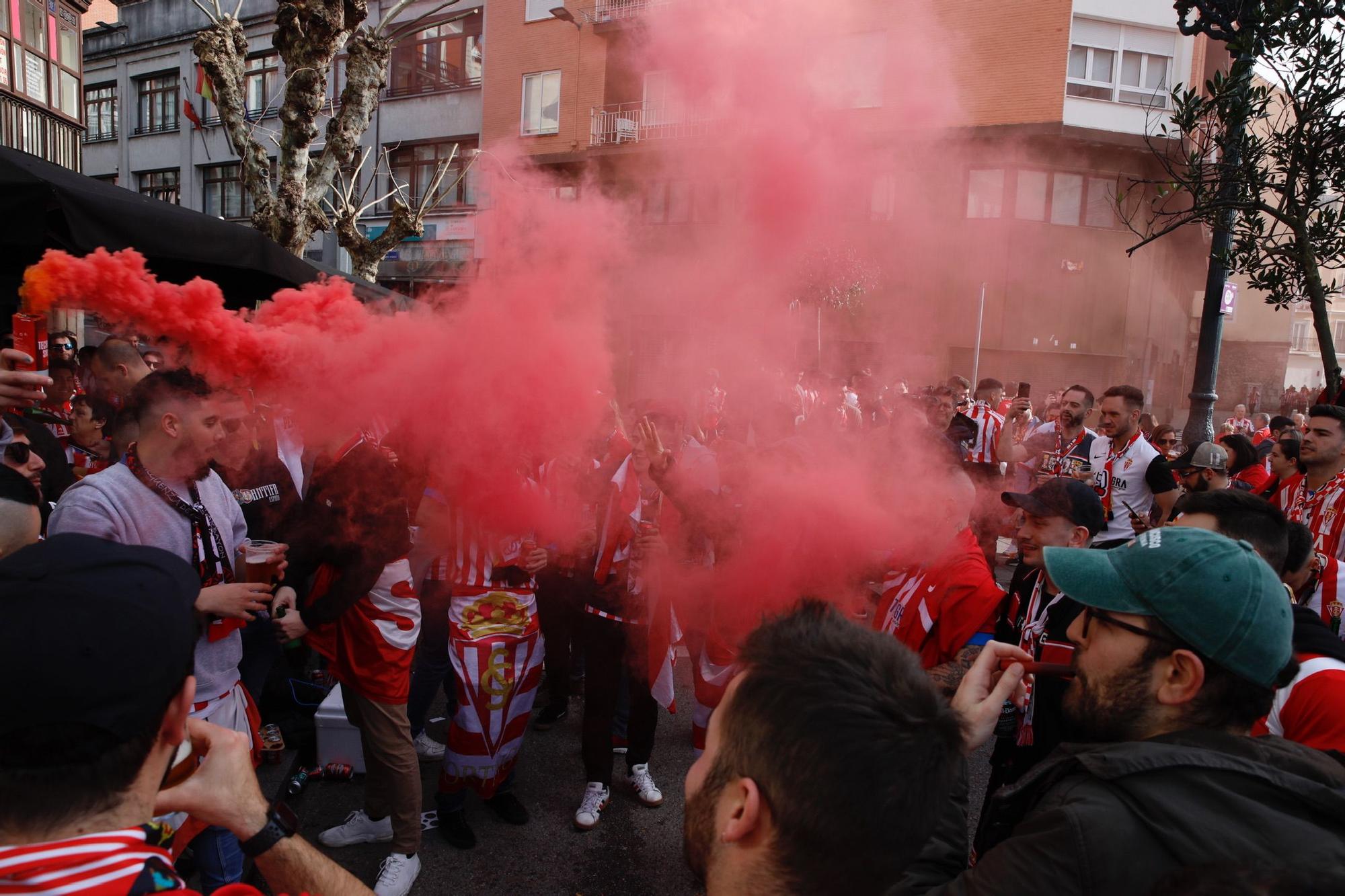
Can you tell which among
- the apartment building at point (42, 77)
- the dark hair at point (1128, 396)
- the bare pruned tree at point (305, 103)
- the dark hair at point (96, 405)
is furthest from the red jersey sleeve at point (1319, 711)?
the apartment building at point (42, 77)

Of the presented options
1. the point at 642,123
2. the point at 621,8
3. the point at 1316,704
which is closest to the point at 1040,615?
the point at 1316,704

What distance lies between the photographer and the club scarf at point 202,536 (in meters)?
2.54

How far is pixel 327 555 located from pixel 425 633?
104cm

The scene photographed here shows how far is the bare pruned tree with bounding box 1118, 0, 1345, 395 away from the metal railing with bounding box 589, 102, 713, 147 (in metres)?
3.19

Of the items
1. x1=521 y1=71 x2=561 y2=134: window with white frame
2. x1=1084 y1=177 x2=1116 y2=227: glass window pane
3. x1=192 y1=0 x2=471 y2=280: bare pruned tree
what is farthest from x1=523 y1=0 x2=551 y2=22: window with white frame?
x1=1084 y1=177 x2=1116 y2=227: glass window pane

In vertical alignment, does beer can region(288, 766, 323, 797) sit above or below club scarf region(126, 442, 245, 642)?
below

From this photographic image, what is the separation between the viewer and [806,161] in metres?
5.32

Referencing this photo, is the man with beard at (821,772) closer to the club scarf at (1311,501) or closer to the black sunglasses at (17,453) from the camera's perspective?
the black sunglasses at (17,453)

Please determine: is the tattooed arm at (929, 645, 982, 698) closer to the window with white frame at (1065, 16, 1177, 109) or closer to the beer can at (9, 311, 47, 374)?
the beer can at (9, 311, 47, 374)

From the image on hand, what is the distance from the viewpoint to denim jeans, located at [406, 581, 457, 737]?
13.1 ft

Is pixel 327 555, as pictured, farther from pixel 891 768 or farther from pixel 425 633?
pixel 891 768

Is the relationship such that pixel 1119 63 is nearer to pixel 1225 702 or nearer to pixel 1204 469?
pixel 1204 469

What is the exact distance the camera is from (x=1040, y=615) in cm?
271

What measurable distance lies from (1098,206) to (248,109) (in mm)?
23454
